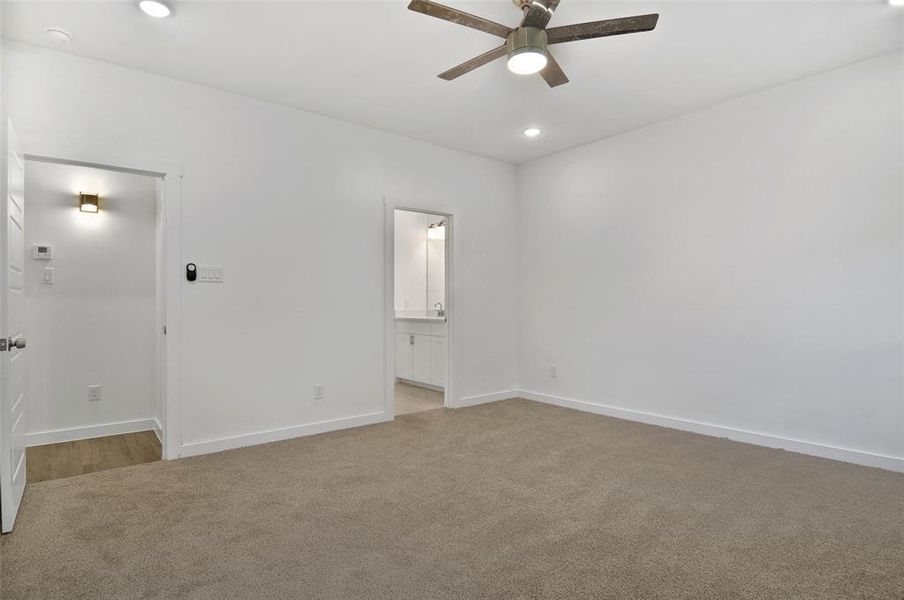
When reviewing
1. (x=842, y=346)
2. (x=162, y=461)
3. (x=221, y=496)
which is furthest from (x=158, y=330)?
(x=842, y=346)

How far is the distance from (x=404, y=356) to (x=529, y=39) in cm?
464

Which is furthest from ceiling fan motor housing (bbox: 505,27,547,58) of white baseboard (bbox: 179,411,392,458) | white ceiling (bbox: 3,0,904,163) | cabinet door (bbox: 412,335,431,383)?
cabinet door (bbox: 412,335,431,383)

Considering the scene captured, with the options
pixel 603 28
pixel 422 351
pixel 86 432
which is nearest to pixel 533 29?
pixel 603 28

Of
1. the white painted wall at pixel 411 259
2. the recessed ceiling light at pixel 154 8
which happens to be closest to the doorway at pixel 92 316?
the recessed ceiling light at pixel 154 8

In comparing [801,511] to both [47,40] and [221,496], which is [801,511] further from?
[47,40]

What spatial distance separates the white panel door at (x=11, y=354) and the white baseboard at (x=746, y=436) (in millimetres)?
4275

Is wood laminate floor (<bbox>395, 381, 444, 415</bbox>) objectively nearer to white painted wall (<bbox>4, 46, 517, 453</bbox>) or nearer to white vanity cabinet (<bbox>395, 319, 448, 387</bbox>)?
white vanity cabinet (<bbox>395, 319, 448, 387</bbox>)

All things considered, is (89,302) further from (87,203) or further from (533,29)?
(533,29)

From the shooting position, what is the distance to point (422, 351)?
19.9 ft

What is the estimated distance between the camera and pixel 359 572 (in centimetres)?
197

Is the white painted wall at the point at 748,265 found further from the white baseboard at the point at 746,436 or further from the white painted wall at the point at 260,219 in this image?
the white painted wall at the point at 260,219

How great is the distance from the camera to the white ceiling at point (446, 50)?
2.64 m

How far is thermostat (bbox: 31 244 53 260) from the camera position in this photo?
3.75 metres

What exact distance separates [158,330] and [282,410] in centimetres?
138
